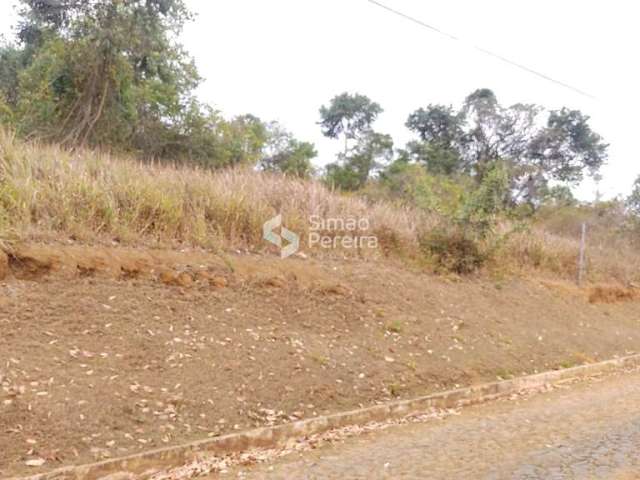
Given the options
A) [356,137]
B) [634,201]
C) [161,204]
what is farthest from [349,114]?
[161,204]

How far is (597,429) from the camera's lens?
18.6 ft

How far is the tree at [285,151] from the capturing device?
80.2ft

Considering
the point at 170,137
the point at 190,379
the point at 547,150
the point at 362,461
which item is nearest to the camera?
the point at 362,461

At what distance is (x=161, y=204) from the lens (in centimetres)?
815

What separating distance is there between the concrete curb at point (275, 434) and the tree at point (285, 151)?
54.4 ft

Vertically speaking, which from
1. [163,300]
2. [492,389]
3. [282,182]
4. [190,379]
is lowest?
[492,389]

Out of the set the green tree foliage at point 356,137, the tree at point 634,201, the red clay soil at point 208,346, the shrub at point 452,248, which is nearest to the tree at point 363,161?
the green tree foliage at point 356,137

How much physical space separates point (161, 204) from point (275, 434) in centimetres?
418

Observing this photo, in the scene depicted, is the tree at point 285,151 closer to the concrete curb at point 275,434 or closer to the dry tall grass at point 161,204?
the dry tall grass at point 161,204

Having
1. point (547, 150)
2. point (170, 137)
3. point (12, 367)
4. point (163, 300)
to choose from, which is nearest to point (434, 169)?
point (547, 150)

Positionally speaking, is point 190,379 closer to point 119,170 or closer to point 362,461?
point 362,461

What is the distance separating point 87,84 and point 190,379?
34.8ft

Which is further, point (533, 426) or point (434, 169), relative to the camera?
point (434, 169)

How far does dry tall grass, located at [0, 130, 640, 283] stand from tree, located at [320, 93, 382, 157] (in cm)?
2400
